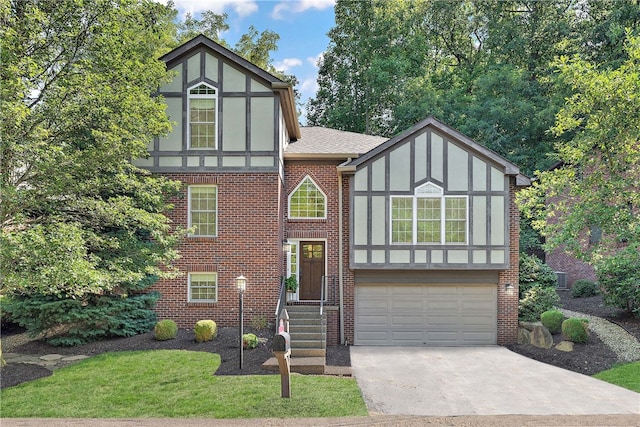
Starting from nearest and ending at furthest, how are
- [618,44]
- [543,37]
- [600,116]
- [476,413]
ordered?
[476,413] → [600,116] → [618,44] → [543,37]

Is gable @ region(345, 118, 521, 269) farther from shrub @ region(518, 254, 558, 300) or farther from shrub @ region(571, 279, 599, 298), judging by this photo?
shrub @ region(571, 279, 599, 298)

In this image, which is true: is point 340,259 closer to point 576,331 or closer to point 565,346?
point 565,346

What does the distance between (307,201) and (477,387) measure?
26.4 ft

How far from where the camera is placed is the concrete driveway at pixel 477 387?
8.13 meters

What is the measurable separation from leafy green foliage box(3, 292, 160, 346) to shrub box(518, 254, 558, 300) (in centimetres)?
1257

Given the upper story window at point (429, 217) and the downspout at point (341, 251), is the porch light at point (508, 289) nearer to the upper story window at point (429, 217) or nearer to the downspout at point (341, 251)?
the upper story window at point (429, 217)

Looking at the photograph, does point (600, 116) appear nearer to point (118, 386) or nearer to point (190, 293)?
point (190, 293)

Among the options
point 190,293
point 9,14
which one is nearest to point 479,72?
point 190,293

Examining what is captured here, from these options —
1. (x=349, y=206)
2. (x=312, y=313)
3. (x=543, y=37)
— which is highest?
(x=543, y=37)

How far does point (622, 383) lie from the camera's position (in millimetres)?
9883

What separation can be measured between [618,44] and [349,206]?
711 inches

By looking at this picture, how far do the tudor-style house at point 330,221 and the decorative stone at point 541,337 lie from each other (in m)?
0.77

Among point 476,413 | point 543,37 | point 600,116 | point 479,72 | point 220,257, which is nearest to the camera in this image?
point 476,413

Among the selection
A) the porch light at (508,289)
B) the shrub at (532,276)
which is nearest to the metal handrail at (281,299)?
the porch light at (508,289)
